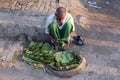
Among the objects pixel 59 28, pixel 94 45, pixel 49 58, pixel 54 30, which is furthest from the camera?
pixel 94 45

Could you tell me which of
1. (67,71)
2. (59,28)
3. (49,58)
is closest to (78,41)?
(59,28)

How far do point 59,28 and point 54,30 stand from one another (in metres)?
0.18

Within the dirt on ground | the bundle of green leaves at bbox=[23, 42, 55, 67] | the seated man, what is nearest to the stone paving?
the dirt on ground


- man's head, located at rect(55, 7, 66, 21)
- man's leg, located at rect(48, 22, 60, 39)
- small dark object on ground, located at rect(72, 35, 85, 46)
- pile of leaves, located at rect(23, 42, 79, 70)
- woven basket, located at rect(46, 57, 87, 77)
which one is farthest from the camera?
small dark object on ground, located at rect(72, 35, 85, 46)

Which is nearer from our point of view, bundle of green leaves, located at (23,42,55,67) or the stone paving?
bundle of green leaves, located at (23,42,55,67)

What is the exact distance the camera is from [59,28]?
20.6 feet

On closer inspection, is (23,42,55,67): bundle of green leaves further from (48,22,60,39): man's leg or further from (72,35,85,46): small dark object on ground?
(72,35,85,46): small dark object on ground

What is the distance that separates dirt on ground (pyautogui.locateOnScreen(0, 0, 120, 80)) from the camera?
5754 millimetres

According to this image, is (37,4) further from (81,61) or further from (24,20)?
(81,61)

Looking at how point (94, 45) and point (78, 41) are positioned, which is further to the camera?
point (94, 45)

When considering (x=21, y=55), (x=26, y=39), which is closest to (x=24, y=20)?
(x=26, y=39)

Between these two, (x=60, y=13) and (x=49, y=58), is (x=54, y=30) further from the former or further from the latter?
(x=49, y=58)

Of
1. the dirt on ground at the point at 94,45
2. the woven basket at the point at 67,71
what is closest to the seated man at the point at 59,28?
the dirt on ground at the point at 94,45

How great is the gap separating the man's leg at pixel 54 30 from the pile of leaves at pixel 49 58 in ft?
0.96
